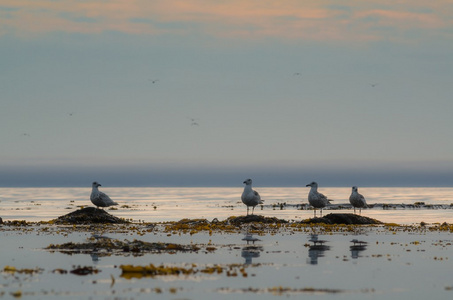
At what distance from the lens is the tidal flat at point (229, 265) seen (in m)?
15.2

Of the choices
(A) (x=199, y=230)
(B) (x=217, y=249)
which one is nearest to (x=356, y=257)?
(B) (x=217, y=249)

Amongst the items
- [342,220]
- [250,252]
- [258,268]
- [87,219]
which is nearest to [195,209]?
[87,219]

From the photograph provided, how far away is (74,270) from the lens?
58.7 feet

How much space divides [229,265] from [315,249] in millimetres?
5443

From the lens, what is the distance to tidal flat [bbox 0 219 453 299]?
49.9 ft

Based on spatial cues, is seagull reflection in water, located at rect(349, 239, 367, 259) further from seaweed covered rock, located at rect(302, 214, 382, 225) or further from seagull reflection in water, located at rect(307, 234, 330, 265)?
seaweed covered rock, located at rect(302, 214, 382, 225)

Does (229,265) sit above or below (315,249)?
below

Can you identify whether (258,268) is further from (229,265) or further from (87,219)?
(87,219)

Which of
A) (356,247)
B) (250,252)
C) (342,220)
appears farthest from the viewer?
(342,220)

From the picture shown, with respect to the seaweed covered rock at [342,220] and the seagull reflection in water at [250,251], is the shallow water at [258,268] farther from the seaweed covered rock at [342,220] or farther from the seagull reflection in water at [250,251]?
the seaweed covered rock at [342,220]

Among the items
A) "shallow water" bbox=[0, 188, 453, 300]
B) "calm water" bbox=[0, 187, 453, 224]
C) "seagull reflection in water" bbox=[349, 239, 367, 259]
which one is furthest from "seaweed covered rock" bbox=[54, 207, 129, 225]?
"seagull reflection in water" bbox=[349, 239, 367, 259]

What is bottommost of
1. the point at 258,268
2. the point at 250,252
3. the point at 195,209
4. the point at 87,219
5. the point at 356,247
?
the point at 258,268

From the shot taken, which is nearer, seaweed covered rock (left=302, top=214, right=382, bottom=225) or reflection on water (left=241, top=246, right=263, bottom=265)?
reflection on water (left=241, top=246, right=263, bottom=265)

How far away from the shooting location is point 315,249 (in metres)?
23.8
